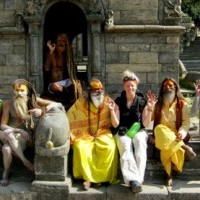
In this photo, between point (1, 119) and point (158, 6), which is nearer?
point (1, 119)

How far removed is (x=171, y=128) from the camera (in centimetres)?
632

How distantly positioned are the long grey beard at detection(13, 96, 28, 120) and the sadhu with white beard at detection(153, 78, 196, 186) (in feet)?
6.07

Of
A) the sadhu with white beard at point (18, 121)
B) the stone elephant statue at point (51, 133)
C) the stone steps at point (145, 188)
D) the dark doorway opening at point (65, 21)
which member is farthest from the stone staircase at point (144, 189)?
the dark doorway opening at point (65, 21)

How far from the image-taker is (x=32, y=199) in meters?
5.93

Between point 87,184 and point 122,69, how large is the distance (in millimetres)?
4069

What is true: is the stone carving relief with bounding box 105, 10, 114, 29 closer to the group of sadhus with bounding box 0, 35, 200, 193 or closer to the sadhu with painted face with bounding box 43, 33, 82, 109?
the sadhu with painted face with bounding box 43, 33, 82, 109

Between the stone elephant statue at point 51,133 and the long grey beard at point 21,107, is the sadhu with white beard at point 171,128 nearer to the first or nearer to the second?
the stone elephant statue at point 51,133

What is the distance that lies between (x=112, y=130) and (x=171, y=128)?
2.73 feet

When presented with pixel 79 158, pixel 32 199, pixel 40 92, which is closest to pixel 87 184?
pixel 79 158

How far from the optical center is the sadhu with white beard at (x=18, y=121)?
616 cm

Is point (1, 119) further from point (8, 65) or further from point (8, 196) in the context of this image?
point (8, 65)

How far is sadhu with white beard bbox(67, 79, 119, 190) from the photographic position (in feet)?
19.8

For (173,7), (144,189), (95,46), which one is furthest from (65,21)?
(144,189)

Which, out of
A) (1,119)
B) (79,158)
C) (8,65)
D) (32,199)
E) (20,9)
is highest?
(20,9)
